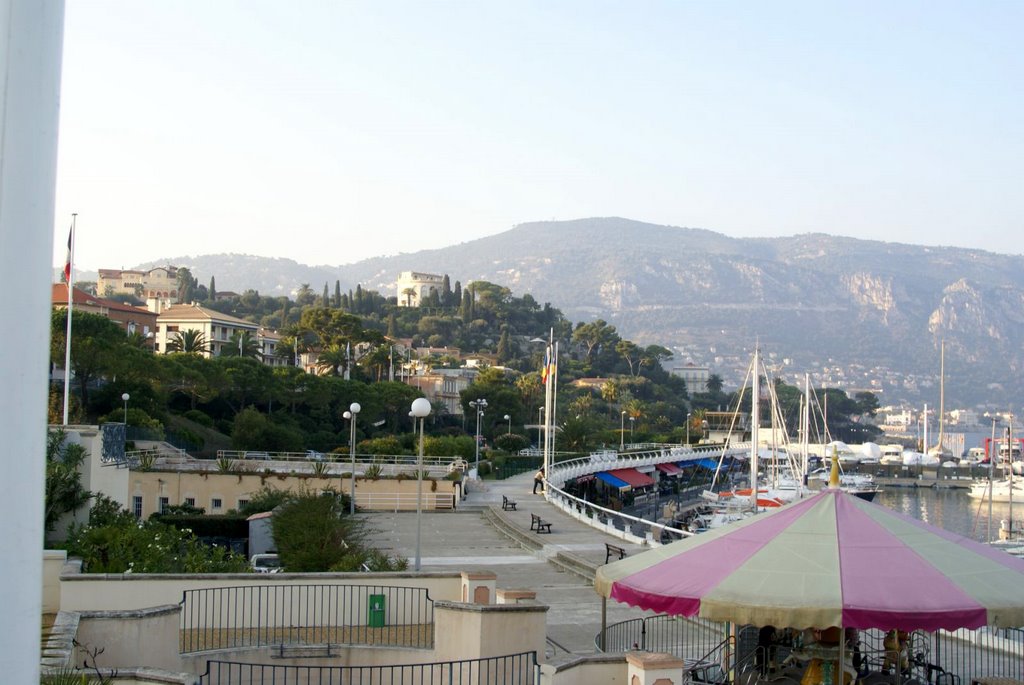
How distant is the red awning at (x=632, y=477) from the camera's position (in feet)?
232

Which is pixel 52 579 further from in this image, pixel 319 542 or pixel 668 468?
pixel 668 468

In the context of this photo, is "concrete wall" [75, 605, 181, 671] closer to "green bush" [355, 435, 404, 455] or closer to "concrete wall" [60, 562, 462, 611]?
"concrete wall" [60, 562, 462, 611]

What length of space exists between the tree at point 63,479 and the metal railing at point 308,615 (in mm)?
11578

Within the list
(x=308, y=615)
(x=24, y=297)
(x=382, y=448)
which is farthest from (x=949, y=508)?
(x=24, y=297)

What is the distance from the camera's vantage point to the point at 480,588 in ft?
42.9

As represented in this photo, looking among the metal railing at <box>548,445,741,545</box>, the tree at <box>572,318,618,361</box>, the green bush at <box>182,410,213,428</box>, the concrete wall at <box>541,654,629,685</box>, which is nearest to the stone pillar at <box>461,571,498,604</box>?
the concrete wall at <box>541,654,629,685</box>

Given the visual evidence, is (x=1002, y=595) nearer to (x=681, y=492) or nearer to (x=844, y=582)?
(x=844, y=582)

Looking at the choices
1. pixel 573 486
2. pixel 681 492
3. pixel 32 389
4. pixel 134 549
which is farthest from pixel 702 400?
pixel 32 389

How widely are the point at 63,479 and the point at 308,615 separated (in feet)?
41.1

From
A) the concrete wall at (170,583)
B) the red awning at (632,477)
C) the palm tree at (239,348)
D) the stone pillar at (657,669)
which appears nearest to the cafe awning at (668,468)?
the red awning at (632,477)

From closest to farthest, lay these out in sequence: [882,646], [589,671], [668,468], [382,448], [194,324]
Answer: [589,671] → [882,646] → [382,448] → [668,468] → [194,324]

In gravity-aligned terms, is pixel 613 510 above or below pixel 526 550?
below

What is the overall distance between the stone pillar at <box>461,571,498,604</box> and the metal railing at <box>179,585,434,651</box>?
19.9 inches

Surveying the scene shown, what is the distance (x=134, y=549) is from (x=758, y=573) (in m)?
10.7
